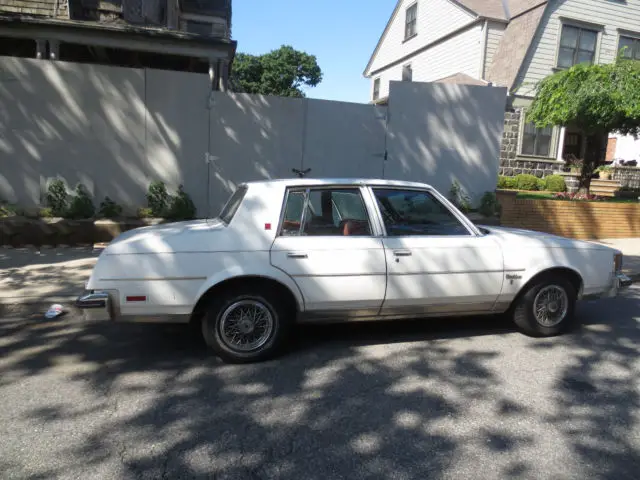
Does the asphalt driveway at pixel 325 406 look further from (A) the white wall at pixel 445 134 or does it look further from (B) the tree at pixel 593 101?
(B) the tree at pixel 593 101

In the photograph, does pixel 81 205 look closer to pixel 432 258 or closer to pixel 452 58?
pixel 432 258

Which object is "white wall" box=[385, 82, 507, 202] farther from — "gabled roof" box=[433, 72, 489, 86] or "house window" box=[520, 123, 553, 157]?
"house window" box=[520, 123, 553, 157]

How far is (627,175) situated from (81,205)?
20800 mm

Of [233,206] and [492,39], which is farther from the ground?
[492,39]

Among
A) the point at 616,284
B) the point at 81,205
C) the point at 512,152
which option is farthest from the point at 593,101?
the point at 81,205

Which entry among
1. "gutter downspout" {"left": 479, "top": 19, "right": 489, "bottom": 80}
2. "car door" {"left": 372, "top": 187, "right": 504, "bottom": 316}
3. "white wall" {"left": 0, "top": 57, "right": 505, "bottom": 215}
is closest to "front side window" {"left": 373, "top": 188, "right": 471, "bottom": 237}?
"car door" {"left": 372, "top": 187, "right": 504, "bottom": 316}

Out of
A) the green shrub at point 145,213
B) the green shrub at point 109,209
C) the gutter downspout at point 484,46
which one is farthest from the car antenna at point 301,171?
the gutter downspout at point 484,46

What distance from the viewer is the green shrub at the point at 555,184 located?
18297mm

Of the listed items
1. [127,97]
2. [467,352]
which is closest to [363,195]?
[467,352]

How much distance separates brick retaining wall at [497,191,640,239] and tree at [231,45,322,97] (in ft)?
132

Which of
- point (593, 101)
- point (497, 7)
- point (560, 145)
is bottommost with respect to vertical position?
point (560, 145)

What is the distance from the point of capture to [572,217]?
37.3 feet

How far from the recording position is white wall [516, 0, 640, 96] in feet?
61.6

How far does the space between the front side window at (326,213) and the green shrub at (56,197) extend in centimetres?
587
